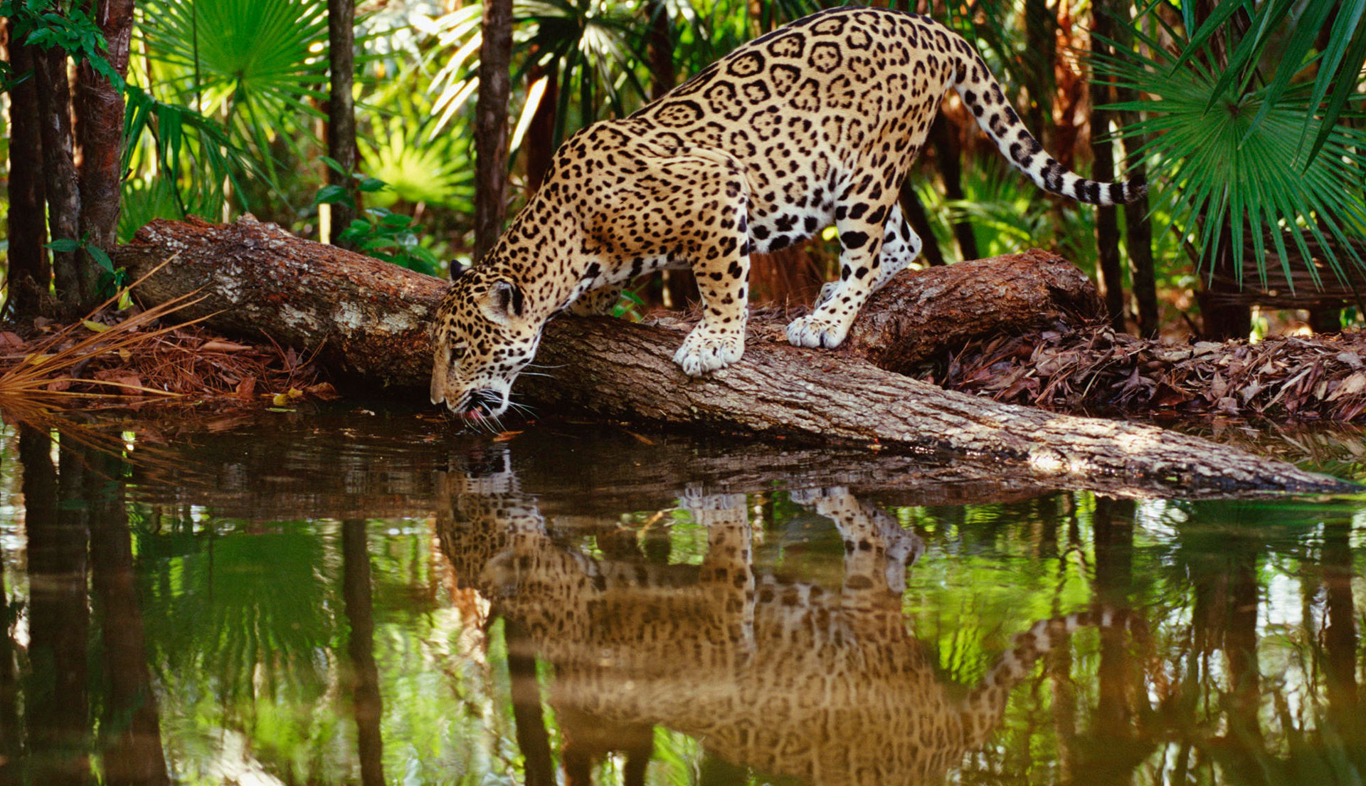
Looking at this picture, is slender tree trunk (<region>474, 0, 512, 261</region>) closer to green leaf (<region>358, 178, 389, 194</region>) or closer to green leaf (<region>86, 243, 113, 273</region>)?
green leaf (<region>358, 178, 389, 194</region>)

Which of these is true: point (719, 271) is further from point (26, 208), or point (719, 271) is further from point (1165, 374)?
point (26, 208)

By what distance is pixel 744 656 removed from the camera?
102 inches

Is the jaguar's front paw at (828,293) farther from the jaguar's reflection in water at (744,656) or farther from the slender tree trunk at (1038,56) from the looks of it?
the slender tree trunk at (1038,56)

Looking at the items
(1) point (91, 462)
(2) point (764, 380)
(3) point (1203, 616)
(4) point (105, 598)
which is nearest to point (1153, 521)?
(3) point (1203, 616)

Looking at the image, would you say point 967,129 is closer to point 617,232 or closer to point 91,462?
point 617,232

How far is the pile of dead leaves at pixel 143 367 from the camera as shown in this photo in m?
5.96

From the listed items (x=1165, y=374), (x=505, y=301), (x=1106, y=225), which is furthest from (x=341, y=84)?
(x=1106, y=225)

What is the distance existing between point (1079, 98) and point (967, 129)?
1.08 m

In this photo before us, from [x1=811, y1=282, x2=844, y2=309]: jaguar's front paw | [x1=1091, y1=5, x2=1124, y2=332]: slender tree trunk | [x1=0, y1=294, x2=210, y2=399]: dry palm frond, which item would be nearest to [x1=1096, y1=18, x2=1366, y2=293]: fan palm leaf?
[x1=811, y1=282, x2=844, y2=309]: jaguar's front paw

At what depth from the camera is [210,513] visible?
149 inches

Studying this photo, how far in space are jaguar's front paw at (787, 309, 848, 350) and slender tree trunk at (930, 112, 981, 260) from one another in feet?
16.6

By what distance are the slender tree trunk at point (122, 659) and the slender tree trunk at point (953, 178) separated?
820cm

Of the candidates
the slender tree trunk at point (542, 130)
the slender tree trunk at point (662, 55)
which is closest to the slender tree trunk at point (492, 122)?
the slender tree trunk at point (542, 130)

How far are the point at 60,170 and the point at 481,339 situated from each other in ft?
10.5
